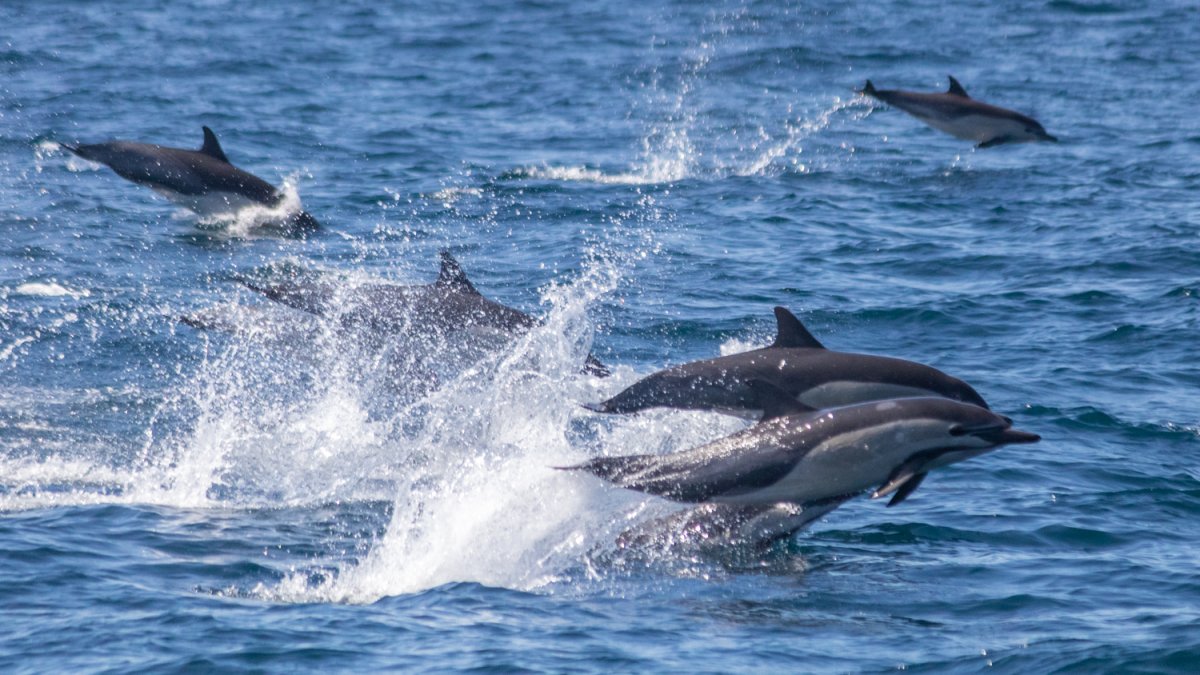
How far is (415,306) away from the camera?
13.6 m

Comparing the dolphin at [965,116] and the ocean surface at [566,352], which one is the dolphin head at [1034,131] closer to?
the dolphin at [965,116]

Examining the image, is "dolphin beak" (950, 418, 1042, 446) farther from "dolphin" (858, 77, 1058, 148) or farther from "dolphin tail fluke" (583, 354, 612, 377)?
"dolphin" (858, 77, 1058, 148)

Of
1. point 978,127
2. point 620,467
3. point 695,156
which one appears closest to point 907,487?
point 620,467

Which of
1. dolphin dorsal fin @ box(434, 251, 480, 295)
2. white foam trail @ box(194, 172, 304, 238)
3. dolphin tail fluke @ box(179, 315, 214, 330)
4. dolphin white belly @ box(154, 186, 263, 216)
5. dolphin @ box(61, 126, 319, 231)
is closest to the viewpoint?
dolphin dorsal fin @ box(434, 251, 480, 295)

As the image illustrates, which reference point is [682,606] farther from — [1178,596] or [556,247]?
[556,247]

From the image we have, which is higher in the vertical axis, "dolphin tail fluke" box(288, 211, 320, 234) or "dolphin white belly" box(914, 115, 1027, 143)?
"dolphin white belly" box(914, 115, 1027, 143)

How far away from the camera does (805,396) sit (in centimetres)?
1070

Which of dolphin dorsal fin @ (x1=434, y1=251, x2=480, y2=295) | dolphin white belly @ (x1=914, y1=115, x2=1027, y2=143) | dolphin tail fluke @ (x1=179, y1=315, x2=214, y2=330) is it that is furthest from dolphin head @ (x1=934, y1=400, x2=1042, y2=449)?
dolphin white belly @ (x1=914, y1=115, x2=1027, y2=143)

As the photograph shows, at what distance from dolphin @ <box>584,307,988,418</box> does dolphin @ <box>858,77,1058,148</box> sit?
9.70m

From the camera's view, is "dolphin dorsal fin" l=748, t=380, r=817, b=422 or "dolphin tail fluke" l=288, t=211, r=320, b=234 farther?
"dolphin tail fluke" l=288, t=211, r=320, b=234

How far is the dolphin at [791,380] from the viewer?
10.7 meters

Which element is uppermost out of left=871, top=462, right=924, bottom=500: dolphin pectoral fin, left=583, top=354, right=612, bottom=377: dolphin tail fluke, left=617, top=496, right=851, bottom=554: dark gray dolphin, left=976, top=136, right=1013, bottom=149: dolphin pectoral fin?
left=976, top=136, right=1013, bottom=149: dolphin pectoral fin

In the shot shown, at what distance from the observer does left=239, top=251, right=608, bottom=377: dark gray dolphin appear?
44.2 feet

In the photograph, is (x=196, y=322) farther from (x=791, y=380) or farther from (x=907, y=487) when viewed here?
(x=907, y=487)
